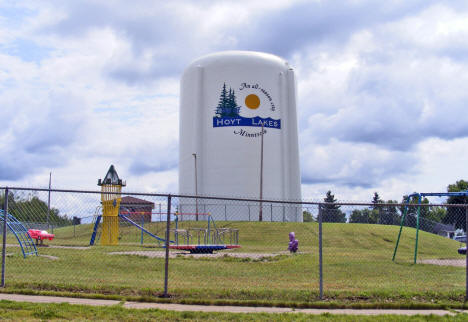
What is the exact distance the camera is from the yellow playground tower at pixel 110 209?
26.0 metres

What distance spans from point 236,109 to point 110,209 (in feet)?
86.5

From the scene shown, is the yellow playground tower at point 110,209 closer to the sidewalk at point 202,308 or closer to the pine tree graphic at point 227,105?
the sidewalk at point 202,308

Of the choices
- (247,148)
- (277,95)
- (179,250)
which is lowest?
(179,250)

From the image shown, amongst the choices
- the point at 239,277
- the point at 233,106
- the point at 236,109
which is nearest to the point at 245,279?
the point at 239,277

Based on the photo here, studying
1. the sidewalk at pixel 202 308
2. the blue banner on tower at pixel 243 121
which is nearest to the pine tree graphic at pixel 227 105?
the blue banner on tower at pixel 243 121

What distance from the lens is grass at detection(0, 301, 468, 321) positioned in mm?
7418

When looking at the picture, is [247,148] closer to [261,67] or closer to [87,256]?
[261,67]

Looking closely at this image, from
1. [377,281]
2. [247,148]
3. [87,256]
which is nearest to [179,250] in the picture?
[87,256]

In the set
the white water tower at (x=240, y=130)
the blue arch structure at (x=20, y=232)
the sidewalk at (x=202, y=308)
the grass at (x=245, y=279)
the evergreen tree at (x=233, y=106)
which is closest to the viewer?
the sidewalk at (x=202, y=308)

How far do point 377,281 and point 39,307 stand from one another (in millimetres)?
→ 8300

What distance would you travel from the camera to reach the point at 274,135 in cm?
5219

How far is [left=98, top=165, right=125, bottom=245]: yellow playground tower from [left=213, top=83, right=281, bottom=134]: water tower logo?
77.8 feet

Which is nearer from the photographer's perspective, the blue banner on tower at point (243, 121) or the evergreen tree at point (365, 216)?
the evergreen tree at point (365, 216)

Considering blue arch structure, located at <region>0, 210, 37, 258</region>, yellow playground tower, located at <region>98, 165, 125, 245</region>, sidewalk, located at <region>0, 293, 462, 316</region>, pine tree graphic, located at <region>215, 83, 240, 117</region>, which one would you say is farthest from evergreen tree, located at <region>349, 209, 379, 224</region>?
pine tree graphic, located at <region>215, 83, 240, 117</region>
